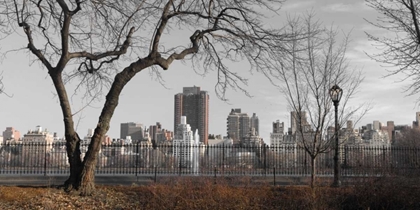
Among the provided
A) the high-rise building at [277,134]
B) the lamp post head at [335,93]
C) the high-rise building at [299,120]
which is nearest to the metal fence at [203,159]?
the high-rise building at [277,134]

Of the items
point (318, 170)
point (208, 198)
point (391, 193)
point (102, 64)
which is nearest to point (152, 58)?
point (102, 64)

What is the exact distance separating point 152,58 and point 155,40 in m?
0.59

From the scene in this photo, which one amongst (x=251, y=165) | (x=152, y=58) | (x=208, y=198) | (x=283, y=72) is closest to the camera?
(x=208, y=198)

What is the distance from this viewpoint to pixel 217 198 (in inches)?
551

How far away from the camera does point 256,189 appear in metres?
15.6

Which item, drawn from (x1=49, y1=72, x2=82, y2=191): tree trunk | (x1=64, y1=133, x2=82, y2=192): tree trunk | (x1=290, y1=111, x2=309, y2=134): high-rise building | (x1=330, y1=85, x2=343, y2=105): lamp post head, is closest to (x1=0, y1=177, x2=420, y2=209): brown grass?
(x1=64, y1=133, x2=82, y2=192): tree trunk

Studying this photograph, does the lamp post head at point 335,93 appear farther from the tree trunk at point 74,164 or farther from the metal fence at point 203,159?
the tree trunk at point 74,164

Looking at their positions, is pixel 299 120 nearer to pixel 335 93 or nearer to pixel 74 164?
pixel 335 93

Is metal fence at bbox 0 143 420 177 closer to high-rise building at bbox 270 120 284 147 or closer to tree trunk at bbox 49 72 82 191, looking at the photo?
high-rise building at bbox 270 120 284 147

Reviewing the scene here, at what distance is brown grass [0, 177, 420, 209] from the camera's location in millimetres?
13445

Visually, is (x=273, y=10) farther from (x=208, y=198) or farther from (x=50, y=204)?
(x=50, y=204)

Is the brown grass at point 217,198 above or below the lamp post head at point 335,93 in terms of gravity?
below

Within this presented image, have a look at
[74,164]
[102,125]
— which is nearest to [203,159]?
[74,164]

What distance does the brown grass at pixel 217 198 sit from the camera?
44.1 ft
